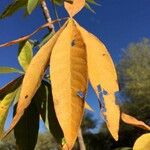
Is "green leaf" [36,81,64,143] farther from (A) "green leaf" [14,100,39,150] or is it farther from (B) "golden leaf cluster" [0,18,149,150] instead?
(B) "golden leaf cluster" [0,18,149,150]

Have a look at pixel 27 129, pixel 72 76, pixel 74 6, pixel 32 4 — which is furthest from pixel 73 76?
pixel 32 4

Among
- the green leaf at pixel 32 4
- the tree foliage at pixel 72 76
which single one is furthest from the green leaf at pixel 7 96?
the green leaf at pixel 32 4

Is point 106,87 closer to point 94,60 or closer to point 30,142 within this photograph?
point 94,60

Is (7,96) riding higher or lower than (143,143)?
higher

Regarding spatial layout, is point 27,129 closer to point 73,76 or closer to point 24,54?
point 24,54

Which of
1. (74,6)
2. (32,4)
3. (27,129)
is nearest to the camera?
(74,6)

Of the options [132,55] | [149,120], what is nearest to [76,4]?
[149,120]
